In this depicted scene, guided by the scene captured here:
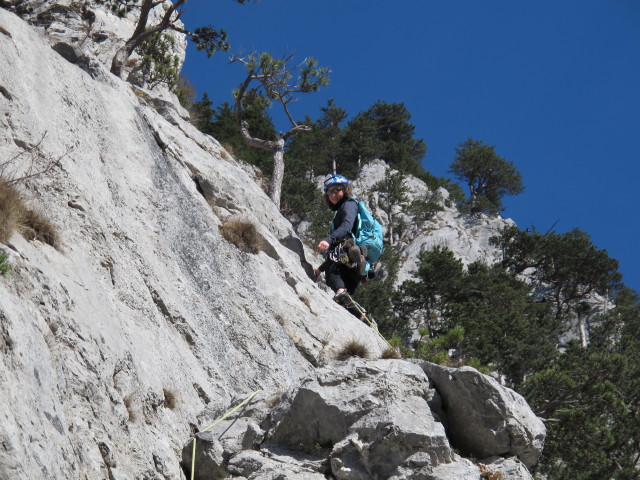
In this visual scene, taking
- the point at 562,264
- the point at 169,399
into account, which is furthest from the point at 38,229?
the point at 562,264

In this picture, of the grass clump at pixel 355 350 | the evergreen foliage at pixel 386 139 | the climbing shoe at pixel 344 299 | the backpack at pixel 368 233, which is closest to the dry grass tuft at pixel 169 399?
the grass clump at pixel 355 350

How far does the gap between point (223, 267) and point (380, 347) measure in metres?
2.44

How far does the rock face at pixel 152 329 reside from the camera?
18.2 feet

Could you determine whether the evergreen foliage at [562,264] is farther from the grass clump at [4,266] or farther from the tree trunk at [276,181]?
the grass clump at [4,266]

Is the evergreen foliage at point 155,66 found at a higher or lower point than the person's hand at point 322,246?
higher

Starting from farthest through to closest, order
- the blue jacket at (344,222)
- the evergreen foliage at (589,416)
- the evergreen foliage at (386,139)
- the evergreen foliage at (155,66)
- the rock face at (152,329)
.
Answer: the evergreen foliage at (386,139) < the evergreen foliage at (155,66) < the evergreen foliage at (589,416) < the blue jacket at (344,222) < the rock face at (152,329)

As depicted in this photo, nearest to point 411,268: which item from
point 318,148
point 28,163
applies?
point 318,148

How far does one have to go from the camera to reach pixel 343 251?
38.2 feet

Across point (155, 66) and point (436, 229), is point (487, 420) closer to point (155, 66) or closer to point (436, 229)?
point (155, 66)

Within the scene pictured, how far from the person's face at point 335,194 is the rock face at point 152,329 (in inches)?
44.2

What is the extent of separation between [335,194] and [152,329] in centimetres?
475

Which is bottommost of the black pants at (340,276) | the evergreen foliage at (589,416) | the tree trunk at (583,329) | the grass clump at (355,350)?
the grass clump at (355,350)

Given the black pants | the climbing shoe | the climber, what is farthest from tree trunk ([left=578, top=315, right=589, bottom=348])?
the climbing shoe

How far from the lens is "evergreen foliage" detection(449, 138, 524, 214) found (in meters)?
52.0
